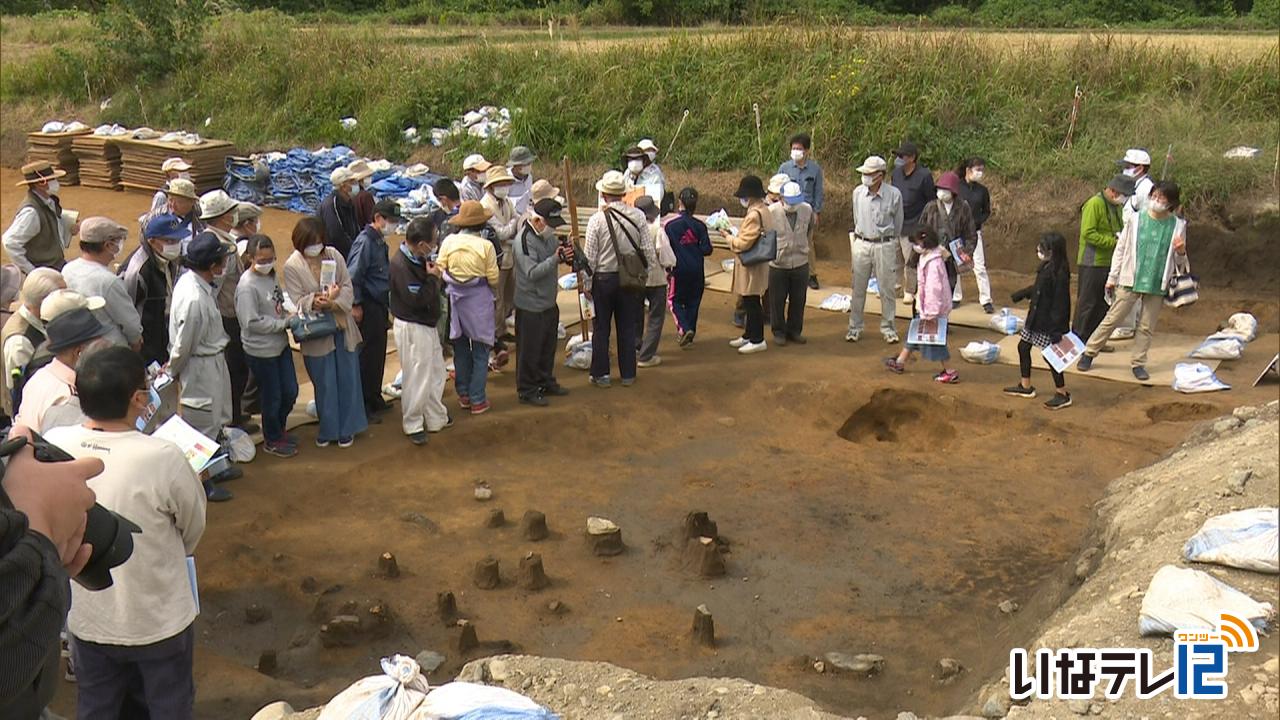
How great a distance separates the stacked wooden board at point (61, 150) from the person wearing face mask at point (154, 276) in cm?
1231

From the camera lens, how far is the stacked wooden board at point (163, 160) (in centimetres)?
1797

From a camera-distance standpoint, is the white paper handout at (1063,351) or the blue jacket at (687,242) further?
the blue jacket at (687,242)

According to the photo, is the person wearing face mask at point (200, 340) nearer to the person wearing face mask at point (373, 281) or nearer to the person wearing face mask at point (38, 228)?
the person wearing face mask at point (373, 281)

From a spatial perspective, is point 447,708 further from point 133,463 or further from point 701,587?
point 701,587

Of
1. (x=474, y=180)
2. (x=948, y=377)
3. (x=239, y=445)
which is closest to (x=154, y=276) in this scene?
(x=239, y=445)

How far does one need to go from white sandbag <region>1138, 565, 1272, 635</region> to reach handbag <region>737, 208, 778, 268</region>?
20.9 feet

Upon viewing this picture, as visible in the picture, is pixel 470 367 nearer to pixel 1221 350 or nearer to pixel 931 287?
pixel 931 287

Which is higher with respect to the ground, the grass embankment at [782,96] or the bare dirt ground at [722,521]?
the grass embankment at [782,96]

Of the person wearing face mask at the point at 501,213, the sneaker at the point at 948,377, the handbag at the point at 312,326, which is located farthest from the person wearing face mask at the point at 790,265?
the handbag at the point at 312,326

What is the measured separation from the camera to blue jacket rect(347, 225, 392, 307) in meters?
9.39

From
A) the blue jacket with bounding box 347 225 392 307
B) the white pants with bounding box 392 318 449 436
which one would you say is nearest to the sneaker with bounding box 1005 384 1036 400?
the white pants with bounding box 392 318 449 436

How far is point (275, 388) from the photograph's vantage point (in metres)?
8.95

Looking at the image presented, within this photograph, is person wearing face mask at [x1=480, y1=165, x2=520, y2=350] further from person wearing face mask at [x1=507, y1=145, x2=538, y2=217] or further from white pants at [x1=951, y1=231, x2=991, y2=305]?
white pants at [x1=951, y1=231, x2=991, y2=305]

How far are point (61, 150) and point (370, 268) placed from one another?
12781 mm
